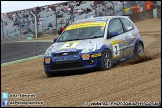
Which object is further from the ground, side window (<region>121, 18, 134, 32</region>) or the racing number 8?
side window (<region>121, 18, 134, 32</region>)

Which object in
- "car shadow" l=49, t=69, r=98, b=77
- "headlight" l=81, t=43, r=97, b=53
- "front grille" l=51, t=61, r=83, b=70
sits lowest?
"car shadow" l=49, t=69, r=98, b=77

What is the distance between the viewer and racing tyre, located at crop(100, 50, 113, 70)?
356 inches

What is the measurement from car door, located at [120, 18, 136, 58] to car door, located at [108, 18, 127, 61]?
0.49 ft

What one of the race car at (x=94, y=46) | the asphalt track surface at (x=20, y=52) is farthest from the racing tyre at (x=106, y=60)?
the asphalt track surface at (x=20, y=52)

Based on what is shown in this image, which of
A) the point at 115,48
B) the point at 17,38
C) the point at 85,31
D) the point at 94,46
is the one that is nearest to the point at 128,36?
the point at 115,48

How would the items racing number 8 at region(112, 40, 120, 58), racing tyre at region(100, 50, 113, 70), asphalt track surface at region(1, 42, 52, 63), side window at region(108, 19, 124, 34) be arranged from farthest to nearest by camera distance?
asphalt track surface at region(1, 42, 52, 63) < side window at region(108, 19, 124, 34) < racing number 8 at region(112, 40, 120, 58) < racing tyre at region(100, 50, 113, 70)

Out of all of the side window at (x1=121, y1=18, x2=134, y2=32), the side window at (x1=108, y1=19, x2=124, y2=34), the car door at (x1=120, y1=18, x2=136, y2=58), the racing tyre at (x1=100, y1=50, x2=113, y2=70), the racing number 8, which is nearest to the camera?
the racing tyre at (x1=100, y1=50, x2=113, y2=70)

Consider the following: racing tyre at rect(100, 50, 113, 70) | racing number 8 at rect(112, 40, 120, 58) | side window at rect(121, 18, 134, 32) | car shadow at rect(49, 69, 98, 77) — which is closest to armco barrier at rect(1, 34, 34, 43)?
side window at rect(121, 18, 134, 32)

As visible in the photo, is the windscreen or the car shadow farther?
the windscreen

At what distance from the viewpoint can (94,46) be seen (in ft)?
29.5

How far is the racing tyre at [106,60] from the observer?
356 inches

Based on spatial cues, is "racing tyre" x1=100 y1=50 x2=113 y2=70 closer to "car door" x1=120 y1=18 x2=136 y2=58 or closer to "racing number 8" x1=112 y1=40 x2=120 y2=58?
"racing number 8" x1=112 y1=40 x2=120 y2=58

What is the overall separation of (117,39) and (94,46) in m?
1.21

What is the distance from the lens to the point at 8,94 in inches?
259
